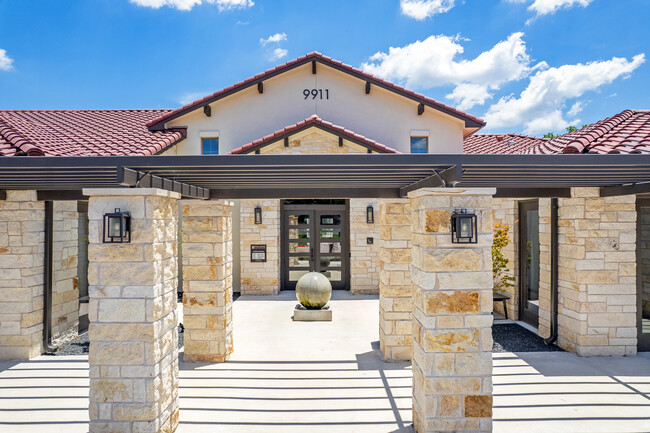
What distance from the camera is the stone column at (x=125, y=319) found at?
396cm

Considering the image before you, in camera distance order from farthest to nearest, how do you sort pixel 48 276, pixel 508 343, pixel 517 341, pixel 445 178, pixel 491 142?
pixel 491 142
pixel 517 341
pixel 508 343
pixel 48 276
pixel 445 178

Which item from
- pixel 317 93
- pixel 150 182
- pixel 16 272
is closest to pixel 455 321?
pixel 150 182

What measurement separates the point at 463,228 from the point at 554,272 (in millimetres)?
4476

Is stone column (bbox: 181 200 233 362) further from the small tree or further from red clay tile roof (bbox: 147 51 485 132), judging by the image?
red clay tile roof (bbox: 147 51 485 132)

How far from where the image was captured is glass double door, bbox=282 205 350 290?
13055 millimetres

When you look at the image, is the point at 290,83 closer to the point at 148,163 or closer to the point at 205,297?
the point at 205,297

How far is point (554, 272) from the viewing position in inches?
285

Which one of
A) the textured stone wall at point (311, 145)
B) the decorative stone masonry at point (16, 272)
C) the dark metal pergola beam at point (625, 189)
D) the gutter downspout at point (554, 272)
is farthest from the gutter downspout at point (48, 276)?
the dark metal pergola beam at point (625, 189)

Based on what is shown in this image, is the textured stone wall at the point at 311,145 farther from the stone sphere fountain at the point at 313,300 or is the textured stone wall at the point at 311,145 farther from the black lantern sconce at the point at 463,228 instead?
the black lantern sconce at the point at 463,228

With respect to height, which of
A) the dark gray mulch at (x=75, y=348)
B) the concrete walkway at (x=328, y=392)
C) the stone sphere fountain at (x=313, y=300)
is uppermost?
the stone sphere fountain at (x=313, y=300)

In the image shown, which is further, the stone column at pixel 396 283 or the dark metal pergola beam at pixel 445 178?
the stone column at pixel 396 283

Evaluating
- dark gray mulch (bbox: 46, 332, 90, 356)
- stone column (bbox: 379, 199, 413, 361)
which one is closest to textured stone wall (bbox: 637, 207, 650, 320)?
stone column (bbox: 379, 199, 413, 361)

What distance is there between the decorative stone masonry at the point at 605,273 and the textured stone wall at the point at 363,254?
20.3 ft

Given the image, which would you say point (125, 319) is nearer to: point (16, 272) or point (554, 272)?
point (16, 272)
